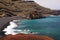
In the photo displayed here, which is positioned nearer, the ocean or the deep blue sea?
the deep blue sea

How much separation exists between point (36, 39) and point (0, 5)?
147m

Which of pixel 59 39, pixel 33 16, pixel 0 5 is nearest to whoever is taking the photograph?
pixel 59 39

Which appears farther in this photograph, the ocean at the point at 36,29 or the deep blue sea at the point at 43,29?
the ocean at the point at 36,29

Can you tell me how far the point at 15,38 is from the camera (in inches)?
1137

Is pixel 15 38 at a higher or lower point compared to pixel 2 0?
higher

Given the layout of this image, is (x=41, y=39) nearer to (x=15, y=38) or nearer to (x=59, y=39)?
(x=15, y=38)

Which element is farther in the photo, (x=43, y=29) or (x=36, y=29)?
(x=43, y=29)

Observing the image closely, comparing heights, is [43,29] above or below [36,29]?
below

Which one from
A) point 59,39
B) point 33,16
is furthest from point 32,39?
point 33,16

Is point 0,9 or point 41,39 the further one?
point 0,9

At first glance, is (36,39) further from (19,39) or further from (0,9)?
(0,9)

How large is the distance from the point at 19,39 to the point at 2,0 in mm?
152747

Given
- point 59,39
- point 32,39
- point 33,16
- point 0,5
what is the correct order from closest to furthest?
point 32,39
point 59,39
point 0,5
point 33,16

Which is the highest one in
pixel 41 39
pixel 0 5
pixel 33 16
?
pixel 41 39
